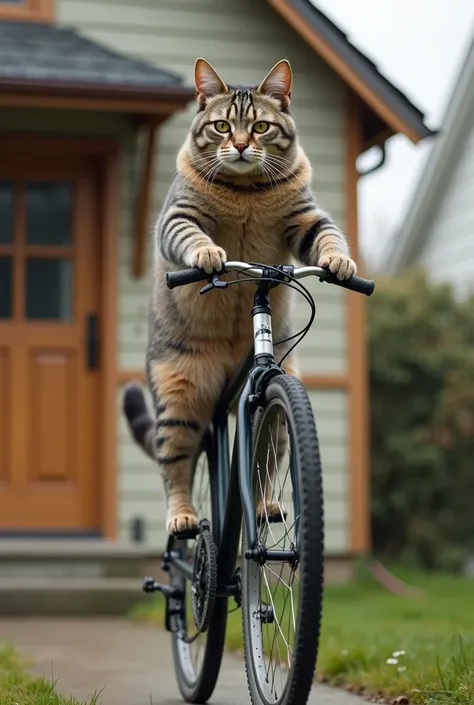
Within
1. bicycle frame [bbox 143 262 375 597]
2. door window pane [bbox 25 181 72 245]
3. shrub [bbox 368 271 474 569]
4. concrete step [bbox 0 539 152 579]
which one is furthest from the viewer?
shrub [bbox 368 271 474 569]

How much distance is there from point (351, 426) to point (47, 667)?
4215mm

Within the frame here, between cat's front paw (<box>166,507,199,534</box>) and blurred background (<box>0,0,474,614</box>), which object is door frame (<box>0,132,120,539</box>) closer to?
blurred background (<box>0,0,474,614</box>)

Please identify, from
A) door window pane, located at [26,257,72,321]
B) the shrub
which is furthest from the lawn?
door window pane, located at [26,257,72,321]

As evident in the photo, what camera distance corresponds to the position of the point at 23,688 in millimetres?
4090

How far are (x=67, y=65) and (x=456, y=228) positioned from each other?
907cm

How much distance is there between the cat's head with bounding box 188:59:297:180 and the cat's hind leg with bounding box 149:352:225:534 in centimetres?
63

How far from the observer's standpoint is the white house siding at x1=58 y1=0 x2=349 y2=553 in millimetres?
8867

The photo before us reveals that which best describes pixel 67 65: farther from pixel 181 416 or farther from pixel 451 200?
pixel 451 200

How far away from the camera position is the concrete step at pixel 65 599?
727cm

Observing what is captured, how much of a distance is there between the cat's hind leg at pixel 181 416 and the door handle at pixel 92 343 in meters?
4.45

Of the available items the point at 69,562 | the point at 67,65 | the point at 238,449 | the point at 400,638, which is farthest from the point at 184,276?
the point at 67,65

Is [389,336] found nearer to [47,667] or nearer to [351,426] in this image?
[351,426]

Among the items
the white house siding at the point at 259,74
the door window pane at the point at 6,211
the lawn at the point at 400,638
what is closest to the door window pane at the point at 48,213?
the door window pane at the point at 6,211

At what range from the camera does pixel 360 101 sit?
29.9 feet
